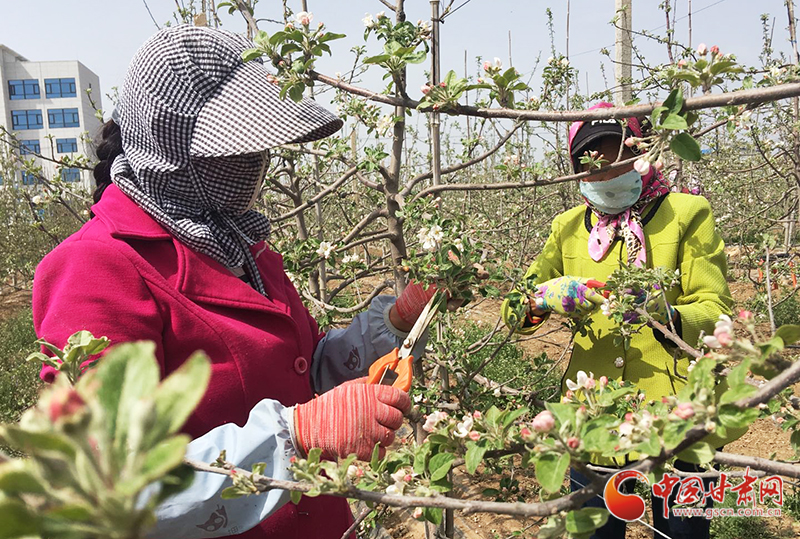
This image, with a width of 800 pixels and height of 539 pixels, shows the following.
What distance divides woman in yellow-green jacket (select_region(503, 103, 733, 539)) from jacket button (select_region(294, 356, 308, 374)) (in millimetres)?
703

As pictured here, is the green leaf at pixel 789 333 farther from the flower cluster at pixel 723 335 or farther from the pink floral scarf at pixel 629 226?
the pink floral scarf at pixel 629 226

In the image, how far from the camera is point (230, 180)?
4.35ft

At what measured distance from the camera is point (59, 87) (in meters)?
38.9

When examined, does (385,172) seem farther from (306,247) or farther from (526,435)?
(526,435)

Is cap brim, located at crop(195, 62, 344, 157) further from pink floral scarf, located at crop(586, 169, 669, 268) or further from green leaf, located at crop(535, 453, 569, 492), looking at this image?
pink floral scarf, located at crop(586, 169, 669, 268)

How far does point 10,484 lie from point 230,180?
1127 mm

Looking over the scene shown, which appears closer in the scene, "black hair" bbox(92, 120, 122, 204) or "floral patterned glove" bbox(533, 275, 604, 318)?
"black hair" bbox(92, 120, 122, 204)

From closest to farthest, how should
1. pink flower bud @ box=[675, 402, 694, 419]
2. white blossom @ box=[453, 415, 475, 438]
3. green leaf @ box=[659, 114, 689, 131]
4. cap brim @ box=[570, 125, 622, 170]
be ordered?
pink flower bud @ box=[675, 402, 694, 419], green leaf @ box=[659, 114, 689, 131], white blossom @ box=[453, 415, 475, 438], cap brim @ box=[570, 125, 622, 170]

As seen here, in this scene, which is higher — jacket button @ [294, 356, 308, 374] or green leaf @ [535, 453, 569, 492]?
green leaf @ [535, 453, 569, 492]

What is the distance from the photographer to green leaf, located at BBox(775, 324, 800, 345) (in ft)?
1.98

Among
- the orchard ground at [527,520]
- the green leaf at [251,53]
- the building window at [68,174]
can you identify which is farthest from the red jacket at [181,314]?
the building window at [68,174]

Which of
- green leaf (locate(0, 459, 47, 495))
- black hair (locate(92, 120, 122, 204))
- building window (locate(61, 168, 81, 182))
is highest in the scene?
building window (locate(61, 168, 81, 182))

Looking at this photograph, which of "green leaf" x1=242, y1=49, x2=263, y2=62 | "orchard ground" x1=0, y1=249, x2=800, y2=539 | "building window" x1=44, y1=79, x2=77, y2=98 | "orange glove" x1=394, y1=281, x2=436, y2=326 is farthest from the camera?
"building window" x1=44, y1=79, x2=77, y2=98

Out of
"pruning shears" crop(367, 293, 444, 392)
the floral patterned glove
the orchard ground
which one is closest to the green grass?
the orchard ground
